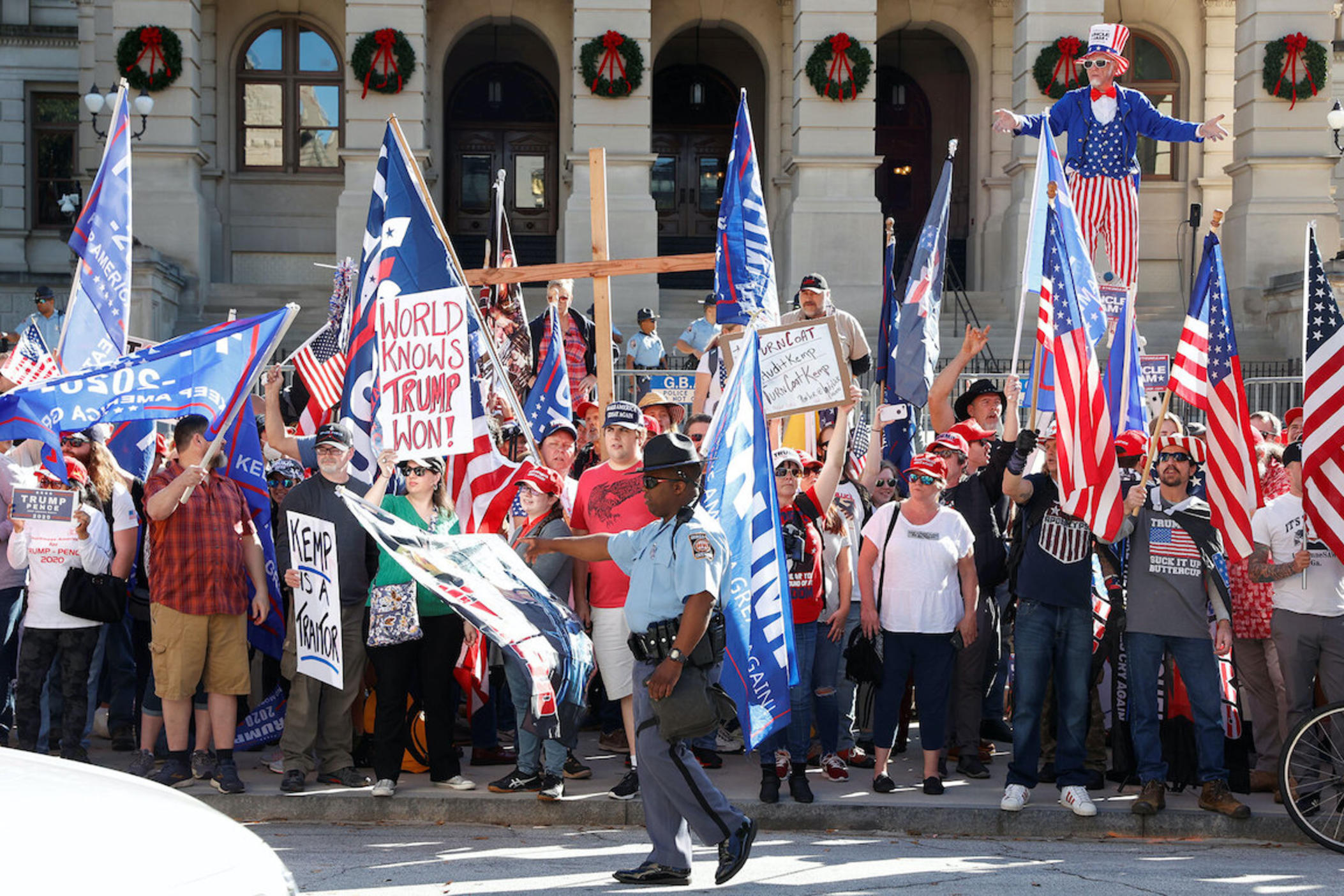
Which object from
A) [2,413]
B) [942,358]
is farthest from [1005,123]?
[942,358]

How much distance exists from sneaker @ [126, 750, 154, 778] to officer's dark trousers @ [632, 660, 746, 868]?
3.49 m

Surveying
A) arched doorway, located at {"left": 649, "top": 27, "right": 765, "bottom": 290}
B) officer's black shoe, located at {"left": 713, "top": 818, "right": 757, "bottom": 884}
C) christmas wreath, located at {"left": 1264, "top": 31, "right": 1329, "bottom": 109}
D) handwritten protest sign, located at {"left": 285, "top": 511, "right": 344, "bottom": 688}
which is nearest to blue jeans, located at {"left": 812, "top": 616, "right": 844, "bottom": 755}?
officer's black shoe, located at {"left": 713, "top": 818, "right": 757, "bottom": 884}

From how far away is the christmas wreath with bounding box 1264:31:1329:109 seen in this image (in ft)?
77.0

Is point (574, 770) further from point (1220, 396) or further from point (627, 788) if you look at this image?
point (1220, 396)

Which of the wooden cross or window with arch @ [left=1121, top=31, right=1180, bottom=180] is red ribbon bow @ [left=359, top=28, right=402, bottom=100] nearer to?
window with arch @ [left=1121, top=31, right=1180, bottom=180]

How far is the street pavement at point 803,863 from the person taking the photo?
6.88 metres

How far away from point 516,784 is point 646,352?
32.1 feet

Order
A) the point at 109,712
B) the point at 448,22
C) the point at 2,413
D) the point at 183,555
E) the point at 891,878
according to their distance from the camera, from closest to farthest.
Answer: the point at 891,878 → the point at 2,413 → the point at 183,555 → the point at 109,712 → the point at 448,22

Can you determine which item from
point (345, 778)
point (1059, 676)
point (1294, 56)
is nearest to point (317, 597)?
point (345, 778)

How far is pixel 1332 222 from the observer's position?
2383cm

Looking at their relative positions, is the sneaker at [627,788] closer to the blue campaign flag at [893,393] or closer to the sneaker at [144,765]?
the sneaker at [144,765]

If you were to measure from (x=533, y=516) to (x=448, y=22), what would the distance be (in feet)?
62.9

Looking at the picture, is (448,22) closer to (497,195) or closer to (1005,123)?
(497,195)

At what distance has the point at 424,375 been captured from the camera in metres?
8.76
